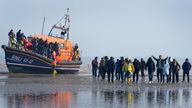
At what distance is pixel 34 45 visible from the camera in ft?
130

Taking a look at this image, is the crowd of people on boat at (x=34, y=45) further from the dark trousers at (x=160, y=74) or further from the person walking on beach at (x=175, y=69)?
the person walking on beach at (x=175, y=69)

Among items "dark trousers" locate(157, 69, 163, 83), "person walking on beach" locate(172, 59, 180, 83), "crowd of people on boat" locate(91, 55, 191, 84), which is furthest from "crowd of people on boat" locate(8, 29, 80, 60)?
"person walking on beach" locate(172, 59, 180, 83)

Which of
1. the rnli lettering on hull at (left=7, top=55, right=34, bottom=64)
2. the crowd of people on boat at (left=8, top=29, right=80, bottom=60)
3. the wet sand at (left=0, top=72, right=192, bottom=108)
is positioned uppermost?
the crowd of people on boat at (left=8, top=29, right=80, bottom=60)

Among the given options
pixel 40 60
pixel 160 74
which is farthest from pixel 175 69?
pixel 40 60

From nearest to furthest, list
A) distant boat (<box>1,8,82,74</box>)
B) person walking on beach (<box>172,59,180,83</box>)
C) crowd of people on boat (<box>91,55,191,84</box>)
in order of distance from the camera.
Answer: crowd of people on boat (<box>91,55,191,84</box>) → person walking on beach (<box>172,59,180,83</box>) → distant boat (<box>1,8,82,74</box>)

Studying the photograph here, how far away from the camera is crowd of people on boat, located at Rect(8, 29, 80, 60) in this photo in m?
38.8

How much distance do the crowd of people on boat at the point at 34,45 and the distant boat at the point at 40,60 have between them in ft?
1.65

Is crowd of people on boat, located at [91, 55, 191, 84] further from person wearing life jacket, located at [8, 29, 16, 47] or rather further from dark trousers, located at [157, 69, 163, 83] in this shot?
person wearing life jacket, located at [8, 29, 16, 47]

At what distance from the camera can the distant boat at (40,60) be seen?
38594mm

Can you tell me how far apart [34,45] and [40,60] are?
1.37m

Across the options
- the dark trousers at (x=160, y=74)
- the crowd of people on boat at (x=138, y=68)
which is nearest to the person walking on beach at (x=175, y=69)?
the crowd of people on boat at (x=138, y=68)

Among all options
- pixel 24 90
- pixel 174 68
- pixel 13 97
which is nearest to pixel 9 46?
pixel 174 68

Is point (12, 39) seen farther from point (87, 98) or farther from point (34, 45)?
point (87, 98)

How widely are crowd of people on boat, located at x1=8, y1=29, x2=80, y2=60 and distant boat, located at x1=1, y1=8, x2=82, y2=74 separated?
0.50 metres
